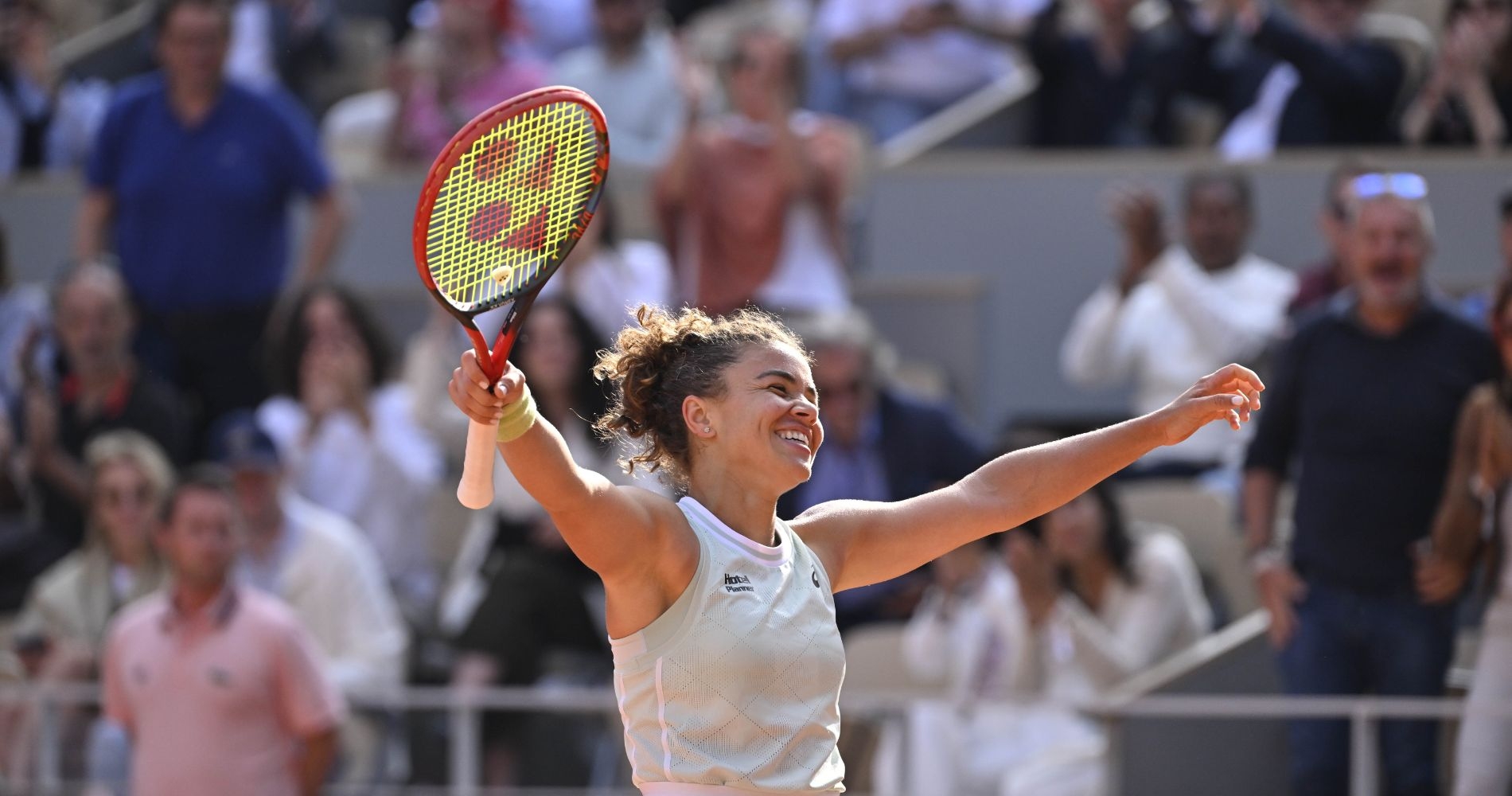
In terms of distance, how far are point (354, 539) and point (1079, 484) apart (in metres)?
4.26

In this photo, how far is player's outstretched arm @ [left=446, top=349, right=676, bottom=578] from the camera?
3104mm

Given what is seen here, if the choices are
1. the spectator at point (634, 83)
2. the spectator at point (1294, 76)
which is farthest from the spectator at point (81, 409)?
the spectator at point (1294, 76)

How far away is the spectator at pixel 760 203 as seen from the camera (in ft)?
27.0

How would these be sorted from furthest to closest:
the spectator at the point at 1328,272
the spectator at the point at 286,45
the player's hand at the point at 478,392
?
1. the spectator at the point at 286,45
2. the spectator at the point at 1328,272
3. the player's hand at the point at 478,392

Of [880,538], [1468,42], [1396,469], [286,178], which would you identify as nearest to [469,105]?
[286,178]

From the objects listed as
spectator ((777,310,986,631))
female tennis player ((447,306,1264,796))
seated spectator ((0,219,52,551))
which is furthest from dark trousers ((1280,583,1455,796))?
seated spectator ((0,219,52,551))

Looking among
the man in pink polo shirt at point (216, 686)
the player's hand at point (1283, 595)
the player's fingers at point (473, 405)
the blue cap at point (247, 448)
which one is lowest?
the man in pink polo shirt at point (216, 686)

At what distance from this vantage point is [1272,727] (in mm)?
6043

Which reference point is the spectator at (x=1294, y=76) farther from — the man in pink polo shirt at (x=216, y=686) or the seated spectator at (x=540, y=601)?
the man in pink polo shirt at (x=216, y=686)

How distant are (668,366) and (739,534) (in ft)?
1.05

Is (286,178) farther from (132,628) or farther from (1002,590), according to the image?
(1002,590)

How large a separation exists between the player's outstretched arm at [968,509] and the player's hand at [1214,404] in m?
0.04

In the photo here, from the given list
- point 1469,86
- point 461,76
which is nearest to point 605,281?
A: point 461,76

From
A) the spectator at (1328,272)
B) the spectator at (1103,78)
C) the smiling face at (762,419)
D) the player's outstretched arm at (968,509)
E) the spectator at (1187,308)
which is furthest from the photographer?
the spectator at (1103,78)
